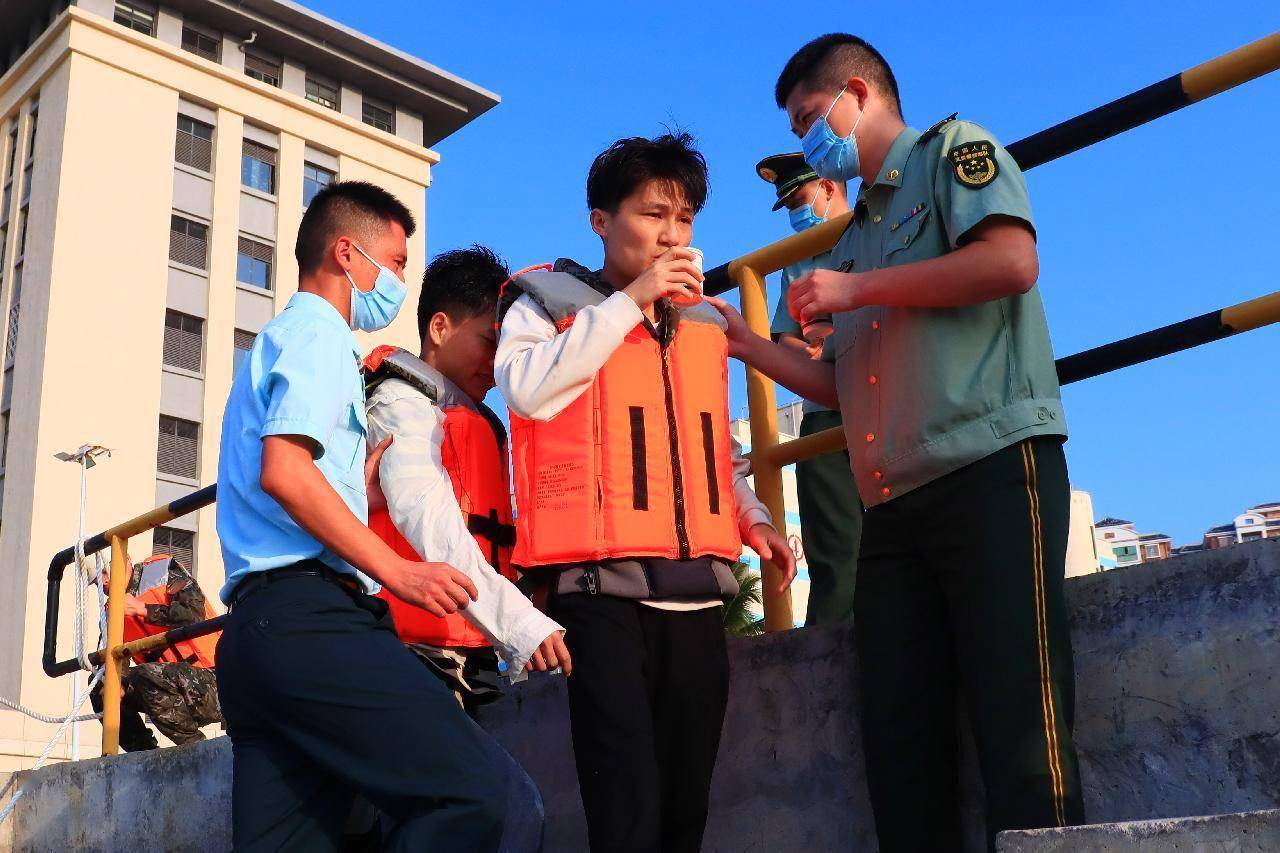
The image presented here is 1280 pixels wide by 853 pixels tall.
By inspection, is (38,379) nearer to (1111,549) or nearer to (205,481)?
(205,481)

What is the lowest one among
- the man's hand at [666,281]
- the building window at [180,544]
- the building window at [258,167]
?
the man's hand at [666,281]

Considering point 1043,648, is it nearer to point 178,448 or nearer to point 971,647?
point 971,647

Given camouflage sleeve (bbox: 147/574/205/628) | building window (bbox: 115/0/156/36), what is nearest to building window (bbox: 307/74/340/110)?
building window (bbox: 115/0/156/36)

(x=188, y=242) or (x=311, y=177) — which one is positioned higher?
(x=311, y=177)

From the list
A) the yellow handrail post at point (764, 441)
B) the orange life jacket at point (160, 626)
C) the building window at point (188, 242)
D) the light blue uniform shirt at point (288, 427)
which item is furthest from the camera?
the building window at point (188, 242)

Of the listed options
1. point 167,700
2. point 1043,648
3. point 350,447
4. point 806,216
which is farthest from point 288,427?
point 167,700

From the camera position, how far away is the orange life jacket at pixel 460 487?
3.10 m

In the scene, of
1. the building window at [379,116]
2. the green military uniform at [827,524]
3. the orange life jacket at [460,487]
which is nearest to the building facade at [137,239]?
the building window at [379,116]

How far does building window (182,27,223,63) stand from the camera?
3553cm

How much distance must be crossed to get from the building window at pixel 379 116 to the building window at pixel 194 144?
229 inches

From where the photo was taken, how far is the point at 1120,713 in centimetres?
250

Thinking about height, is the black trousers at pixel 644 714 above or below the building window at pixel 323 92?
below

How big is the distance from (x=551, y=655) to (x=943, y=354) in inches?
38.7

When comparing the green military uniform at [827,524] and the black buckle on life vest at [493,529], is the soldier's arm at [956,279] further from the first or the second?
the green military uniform at [827,524]
